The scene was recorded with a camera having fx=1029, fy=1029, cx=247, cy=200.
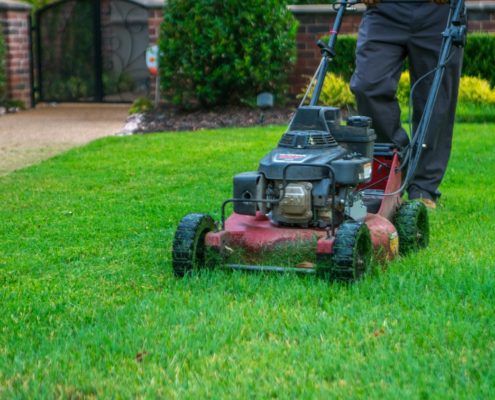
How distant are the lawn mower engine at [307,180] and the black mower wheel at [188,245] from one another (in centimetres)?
18

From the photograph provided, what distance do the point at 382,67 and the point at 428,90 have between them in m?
0.44

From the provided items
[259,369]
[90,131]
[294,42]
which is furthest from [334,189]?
[294,42]

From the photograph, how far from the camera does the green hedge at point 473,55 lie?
11039mm

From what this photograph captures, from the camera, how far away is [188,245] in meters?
4.14

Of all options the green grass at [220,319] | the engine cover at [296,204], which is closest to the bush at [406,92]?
the green grass at [220,319]

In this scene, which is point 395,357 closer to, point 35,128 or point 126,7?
point 35,128

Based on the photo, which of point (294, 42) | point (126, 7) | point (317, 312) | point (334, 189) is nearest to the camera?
point (317, 312)

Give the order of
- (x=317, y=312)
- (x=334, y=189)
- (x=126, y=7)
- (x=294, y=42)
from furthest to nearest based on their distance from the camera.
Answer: (x=126, y=7)
(x=294, y=42)
(x=334, y=189)
(x=317, y=312)

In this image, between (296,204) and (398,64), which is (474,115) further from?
(296,204)

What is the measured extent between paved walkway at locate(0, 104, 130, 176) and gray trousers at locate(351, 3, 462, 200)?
10.9ft

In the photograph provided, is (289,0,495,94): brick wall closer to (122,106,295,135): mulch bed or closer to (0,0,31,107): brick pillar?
(122,106,295,135): mulch bed

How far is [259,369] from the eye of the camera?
307cm

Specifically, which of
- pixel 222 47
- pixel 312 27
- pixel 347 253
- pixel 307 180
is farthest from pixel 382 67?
pixel 312 27

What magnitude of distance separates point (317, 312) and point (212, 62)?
309 inches
